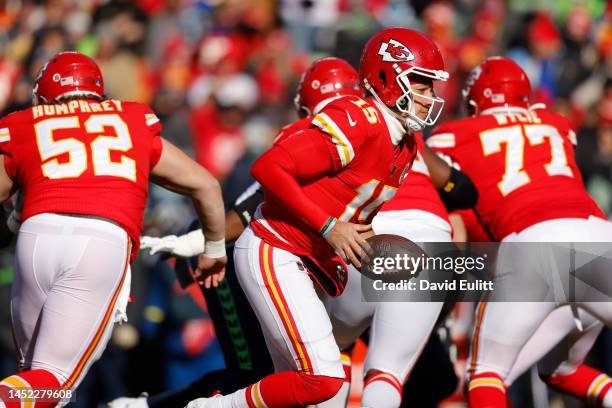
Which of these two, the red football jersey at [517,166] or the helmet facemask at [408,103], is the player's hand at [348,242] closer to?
the helmet facemask at [408,103]

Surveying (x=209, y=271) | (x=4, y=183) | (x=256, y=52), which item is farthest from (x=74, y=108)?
(x=256, y=52)

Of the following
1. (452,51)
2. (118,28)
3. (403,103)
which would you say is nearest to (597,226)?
(403,103)

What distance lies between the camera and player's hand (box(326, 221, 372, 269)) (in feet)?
14.9

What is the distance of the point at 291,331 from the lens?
4.79 m

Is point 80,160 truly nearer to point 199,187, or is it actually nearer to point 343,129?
point 199,187

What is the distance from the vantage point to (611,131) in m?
9.17

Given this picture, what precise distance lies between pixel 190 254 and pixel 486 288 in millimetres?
1659

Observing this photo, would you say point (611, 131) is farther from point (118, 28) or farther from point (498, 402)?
point (118, 28)

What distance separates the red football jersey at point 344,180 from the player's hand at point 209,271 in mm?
610

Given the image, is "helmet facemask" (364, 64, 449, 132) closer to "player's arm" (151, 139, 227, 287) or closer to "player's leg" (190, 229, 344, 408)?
"player's leg" (190, 229, 344, 408)

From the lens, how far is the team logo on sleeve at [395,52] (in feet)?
16.2

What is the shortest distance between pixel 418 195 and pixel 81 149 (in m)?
1.85

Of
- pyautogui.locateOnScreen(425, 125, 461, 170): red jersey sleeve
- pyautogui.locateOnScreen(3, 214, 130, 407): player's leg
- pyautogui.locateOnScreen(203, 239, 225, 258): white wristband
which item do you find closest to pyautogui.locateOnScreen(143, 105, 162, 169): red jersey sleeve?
pyautogui.locateOnScreen(3, 214, 130, 407): player's leg

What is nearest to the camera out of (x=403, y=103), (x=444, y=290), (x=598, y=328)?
(x=403, y=103)
